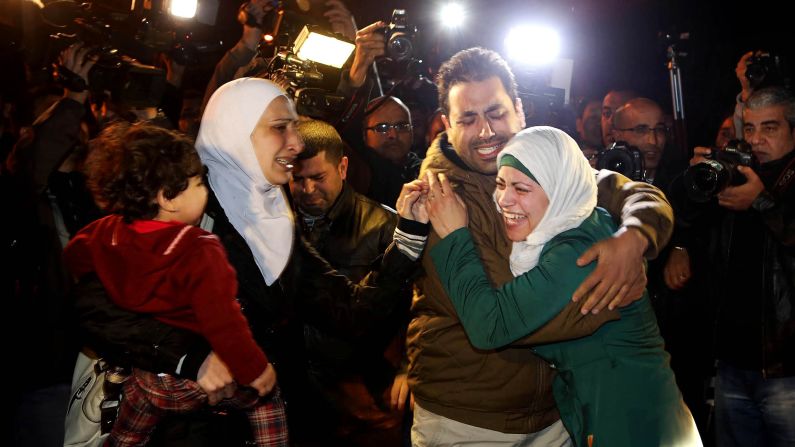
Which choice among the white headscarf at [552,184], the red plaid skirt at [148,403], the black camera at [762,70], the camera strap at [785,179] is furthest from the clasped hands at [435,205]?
the black camera at [762,70]

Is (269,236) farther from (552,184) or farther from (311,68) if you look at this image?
(311,68)

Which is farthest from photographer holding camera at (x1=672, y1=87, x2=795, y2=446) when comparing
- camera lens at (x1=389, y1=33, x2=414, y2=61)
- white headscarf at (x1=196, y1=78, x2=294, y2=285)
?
white headscarf at (x1=196, y1=78, x2=294, y2=285)

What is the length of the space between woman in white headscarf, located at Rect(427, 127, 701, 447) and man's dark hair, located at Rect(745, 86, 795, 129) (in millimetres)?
2014

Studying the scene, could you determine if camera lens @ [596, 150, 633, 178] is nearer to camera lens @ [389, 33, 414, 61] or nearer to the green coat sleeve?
camera lens @ [389, 33, 414, 61]

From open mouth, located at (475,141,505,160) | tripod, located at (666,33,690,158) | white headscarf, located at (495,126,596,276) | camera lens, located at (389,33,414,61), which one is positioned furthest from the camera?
tripod, located at (666,33,690,158)

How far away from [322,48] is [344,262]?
1.45m

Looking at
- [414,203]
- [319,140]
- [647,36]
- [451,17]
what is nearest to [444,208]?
[414,203]

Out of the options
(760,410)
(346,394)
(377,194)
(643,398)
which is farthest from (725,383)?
(377,194)

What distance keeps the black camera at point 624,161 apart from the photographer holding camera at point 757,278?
0.24 meters

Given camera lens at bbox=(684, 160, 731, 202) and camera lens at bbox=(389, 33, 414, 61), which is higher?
camera lens at bbox=(389, 33, 414, 61)

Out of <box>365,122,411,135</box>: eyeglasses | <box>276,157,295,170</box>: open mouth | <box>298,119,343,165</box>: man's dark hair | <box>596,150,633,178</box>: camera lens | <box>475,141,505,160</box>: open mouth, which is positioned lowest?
<box>365,122,411,135</box>: eyeglasses

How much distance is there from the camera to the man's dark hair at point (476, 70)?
3.08m

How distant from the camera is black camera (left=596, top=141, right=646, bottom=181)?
13.9 feet

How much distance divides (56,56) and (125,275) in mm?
2658
